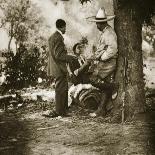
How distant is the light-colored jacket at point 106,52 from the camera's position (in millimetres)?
6961

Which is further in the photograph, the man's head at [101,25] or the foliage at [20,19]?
the foliage at [20,19]

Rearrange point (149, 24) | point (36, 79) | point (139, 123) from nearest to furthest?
point (139, 123) < point (149, 24) < point (36, 79)

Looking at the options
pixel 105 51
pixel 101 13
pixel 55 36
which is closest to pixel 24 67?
pixel 55 36

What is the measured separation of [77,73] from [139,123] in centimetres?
152

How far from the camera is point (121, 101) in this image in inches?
272

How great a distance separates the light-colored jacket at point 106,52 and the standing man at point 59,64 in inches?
19.9

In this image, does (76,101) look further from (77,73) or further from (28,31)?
(28,31)

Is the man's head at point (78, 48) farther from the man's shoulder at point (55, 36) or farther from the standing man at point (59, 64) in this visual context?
the man's shoulder at point (55, 36)

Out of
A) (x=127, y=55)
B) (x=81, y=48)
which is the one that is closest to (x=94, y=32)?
(x=81, y=48)

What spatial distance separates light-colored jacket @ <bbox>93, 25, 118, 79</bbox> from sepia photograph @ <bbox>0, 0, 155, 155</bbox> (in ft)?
0.05

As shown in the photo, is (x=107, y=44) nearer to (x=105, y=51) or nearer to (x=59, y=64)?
(x=105, y=51)

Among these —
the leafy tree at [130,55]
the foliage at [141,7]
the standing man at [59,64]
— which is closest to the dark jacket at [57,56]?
the standing man at [59,64]

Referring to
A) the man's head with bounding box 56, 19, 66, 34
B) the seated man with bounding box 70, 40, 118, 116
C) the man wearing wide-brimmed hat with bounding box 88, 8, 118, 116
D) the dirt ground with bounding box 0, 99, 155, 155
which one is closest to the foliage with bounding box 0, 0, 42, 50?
the man's head with bounding box 56, 19, 66, 34

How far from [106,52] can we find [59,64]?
820mm
